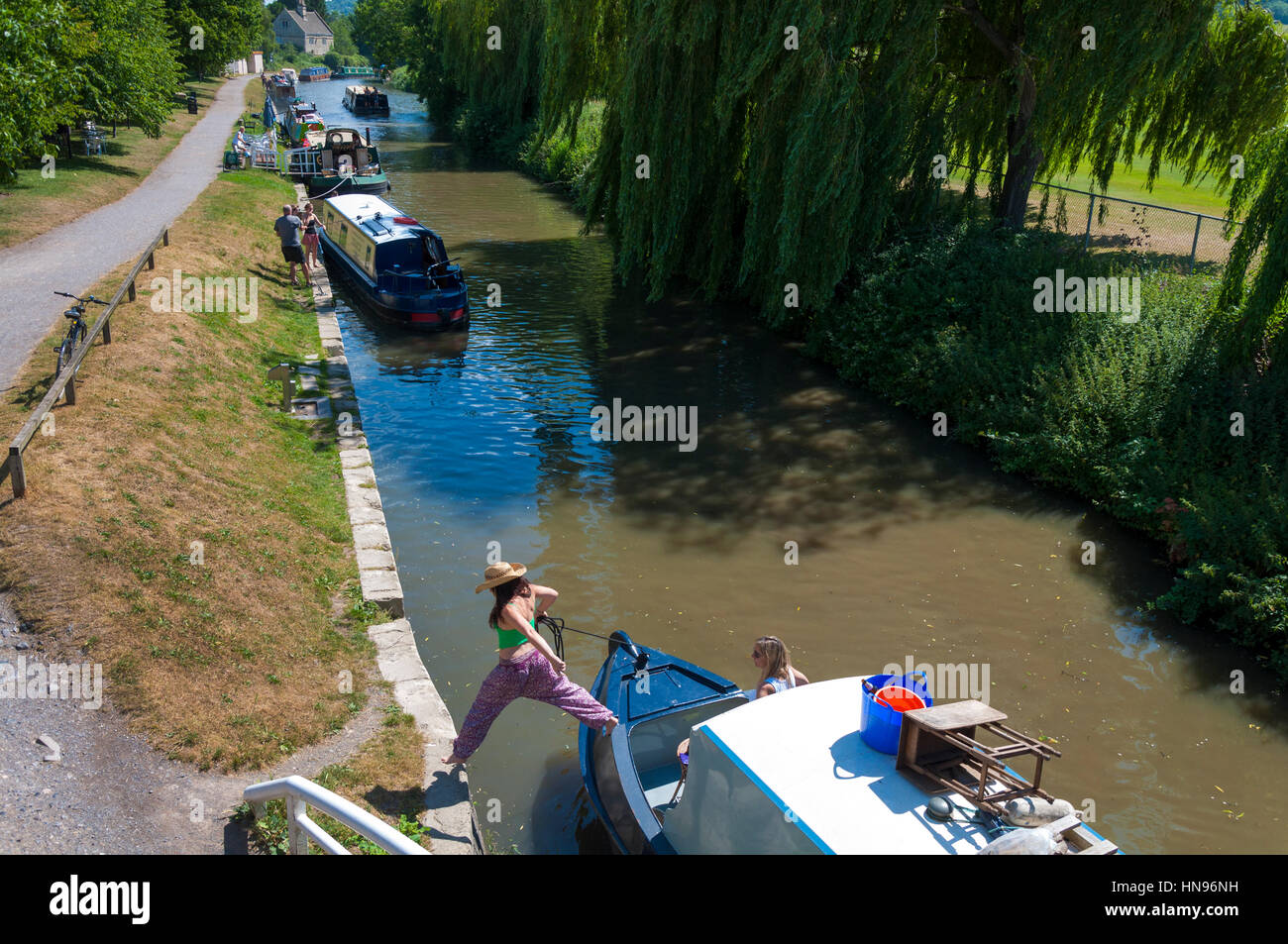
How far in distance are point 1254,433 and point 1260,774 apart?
5615mm

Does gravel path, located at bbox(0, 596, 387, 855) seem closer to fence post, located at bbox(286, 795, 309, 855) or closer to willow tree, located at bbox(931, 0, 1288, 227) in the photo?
fence post, located at bbox(286, 795, 309, 855)

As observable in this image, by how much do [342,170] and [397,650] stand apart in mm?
29091

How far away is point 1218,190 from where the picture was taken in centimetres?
1889

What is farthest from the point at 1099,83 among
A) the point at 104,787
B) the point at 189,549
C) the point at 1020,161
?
the point at 104,787

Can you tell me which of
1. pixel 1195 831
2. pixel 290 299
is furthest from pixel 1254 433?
pixel 290 299

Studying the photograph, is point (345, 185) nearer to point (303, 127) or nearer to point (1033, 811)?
point (303, 127)

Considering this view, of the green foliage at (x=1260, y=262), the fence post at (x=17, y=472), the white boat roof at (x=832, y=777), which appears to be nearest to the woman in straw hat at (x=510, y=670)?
the white boat roof at (x=832, y=777)

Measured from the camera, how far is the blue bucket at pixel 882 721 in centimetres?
552

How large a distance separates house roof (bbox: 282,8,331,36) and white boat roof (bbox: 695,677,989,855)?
613 feet

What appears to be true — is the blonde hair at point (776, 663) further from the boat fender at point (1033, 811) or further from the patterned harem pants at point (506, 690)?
the boat fender at point (1033, 811)

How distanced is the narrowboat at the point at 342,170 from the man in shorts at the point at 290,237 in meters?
11.3

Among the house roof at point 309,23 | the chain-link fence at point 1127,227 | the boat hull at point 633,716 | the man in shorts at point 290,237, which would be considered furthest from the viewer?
the house roof at point 309,23

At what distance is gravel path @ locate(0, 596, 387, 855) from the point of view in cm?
585

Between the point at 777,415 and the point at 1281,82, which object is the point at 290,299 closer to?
the point at 777,415
